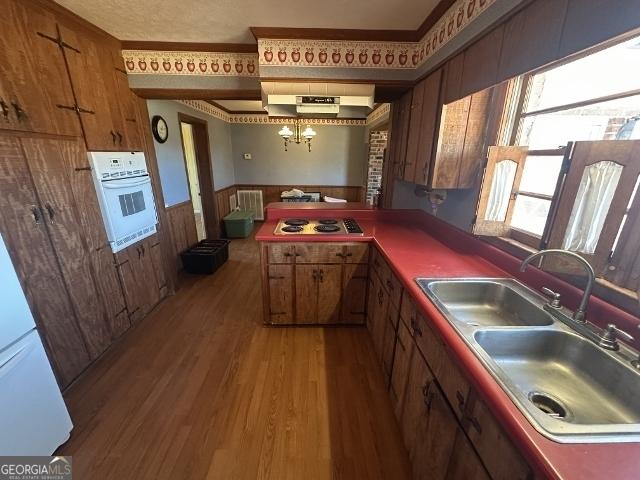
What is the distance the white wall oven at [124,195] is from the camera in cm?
200

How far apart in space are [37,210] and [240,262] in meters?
2.56

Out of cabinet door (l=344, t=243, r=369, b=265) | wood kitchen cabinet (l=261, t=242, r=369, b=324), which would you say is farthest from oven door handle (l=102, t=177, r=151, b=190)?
cabinet door (l=344, t=243, r=369, b=265)

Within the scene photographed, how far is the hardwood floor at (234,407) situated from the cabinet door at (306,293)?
0.44 feet

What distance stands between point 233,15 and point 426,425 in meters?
2.75

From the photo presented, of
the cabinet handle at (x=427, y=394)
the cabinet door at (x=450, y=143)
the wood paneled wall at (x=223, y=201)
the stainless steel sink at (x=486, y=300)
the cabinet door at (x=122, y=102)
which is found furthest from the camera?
the wood paneled wall at (x=223, y=201)

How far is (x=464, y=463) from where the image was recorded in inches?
33.6

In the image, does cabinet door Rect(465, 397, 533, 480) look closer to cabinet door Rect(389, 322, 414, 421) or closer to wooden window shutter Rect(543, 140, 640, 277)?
cabinet door Rect(389, 322, 414, 421)

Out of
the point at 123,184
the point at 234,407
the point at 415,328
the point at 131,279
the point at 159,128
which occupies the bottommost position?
the point at 234,407

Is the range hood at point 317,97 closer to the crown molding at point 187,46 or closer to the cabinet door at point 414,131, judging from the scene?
the cabinet door at point 414,131

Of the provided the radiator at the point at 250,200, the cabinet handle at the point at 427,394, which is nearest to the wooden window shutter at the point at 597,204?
the cabinet handle at the point at 427,394

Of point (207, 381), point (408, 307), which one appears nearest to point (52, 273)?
point (207, 381)

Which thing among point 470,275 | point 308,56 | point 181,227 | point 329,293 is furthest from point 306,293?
point 181,227

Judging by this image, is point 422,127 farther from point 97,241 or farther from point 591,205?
point 97,241

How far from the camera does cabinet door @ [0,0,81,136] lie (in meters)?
1.44
